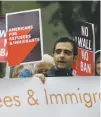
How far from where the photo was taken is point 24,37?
7.00 feet

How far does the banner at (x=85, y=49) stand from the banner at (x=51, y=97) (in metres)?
0.06

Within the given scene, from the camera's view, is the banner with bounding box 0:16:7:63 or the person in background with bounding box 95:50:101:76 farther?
the person in background with bounding box 95:50:101:76

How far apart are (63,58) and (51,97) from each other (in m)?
0.23

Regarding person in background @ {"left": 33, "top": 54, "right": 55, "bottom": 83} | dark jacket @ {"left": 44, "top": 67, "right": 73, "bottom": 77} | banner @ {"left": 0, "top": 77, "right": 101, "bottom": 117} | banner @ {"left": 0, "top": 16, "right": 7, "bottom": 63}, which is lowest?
banner @ {"left": 0, "top": 77, "right": 101, "bottom": 117}

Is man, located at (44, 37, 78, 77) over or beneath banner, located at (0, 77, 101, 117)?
over

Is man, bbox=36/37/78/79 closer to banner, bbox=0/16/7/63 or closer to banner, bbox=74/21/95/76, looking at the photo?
banner, bbox=74/21/95/76

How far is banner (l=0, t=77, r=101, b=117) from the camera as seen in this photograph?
2.10 meters

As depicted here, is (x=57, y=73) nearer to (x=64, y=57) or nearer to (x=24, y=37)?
(x=64, y=57)

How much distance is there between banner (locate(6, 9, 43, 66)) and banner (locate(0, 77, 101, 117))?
0.44ft

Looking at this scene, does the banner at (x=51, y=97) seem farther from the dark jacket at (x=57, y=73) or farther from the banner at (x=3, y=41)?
the banner at (x=3, y=41)

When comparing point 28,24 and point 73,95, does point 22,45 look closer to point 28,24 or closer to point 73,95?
point 28,24

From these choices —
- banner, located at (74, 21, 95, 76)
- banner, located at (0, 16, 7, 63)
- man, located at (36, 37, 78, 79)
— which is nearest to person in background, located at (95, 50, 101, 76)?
banner, located at (74, 21, 95, 76)

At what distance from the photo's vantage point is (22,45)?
7.01ft

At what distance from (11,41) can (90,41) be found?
1.58 ft
